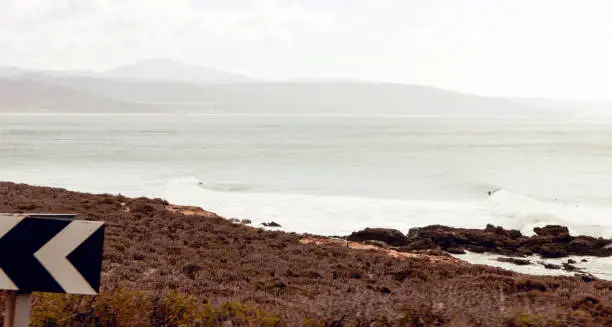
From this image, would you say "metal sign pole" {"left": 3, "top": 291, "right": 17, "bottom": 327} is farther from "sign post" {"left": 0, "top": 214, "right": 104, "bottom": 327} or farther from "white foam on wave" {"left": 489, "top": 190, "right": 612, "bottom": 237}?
"white foam on wave" {"left": 489, "top": 190, "right": 612, "bottom": 237}

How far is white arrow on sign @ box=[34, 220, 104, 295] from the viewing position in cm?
383

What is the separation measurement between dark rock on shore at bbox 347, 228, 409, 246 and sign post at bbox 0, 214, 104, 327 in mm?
21107

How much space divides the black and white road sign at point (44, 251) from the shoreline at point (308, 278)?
2.15 m

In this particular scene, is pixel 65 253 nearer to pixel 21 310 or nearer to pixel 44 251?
pixel 44 251

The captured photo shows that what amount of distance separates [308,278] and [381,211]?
2187 centimetres

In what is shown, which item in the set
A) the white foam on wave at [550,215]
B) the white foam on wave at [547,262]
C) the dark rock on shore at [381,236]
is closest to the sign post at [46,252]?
the white foam on wave at [547,262]

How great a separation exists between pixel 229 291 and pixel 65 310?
473cm

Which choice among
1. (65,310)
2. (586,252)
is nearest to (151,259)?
(65,310)

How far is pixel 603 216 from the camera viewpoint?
110 ft

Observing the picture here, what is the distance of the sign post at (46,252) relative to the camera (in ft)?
12.6

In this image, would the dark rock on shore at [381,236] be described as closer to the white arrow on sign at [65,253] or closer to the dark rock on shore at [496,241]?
the dark rock on shore at [496,241]

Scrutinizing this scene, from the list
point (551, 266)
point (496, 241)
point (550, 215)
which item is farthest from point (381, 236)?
point (550, 215)

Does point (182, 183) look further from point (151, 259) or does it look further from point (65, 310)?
point (65, 310)

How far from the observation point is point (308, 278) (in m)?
12.7
